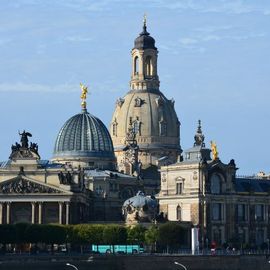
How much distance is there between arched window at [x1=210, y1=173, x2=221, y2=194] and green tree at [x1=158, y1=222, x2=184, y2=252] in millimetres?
17519

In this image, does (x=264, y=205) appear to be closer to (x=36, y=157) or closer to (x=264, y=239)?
(x=264, y=239)

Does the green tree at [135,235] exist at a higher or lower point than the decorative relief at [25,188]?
lower

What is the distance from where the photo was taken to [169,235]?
155875mm

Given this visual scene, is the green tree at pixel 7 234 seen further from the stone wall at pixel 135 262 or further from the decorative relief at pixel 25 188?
the decorative relief at pixel 25 188

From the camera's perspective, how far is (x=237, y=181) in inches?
7101

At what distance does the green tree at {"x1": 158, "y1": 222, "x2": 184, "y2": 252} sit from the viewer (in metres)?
156

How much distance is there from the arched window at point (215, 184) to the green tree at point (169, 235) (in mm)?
17519

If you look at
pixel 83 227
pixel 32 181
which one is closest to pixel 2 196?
pixel 32 181

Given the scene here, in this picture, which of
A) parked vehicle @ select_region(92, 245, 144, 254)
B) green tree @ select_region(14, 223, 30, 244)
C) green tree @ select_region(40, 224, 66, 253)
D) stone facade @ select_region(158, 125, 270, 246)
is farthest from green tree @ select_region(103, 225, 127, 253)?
stone facade @ select_region(158, 125, 270, 246)

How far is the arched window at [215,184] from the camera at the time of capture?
17375 centimetres

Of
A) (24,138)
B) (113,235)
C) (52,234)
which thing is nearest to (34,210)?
(24,138)

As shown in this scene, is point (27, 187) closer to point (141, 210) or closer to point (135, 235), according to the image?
point (141, 210)

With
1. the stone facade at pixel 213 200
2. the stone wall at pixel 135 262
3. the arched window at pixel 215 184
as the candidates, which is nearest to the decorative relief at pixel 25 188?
the stone facade at pixel 213 200

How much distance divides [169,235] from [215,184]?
20.4m
